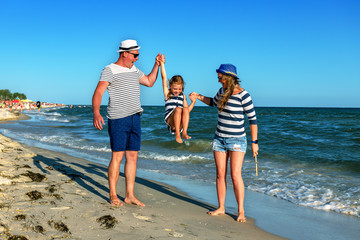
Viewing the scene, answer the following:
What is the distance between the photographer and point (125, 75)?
4.14m

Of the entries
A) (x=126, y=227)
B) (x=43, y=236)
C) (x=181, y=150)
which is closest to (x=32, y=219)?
(x=43, y=236)

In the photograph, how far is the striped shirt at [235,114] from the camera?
13.0ft

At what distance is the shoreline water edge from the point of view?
3.32m

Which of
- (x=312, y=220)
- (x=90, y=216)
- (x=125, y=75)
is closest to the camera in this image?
(x=90, y=216)

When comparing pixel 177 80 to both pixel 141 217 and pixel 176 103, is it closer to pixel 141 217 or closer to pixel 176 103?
pixel 176 103

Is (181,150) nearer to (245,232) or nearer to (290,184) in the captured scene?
(290,184)

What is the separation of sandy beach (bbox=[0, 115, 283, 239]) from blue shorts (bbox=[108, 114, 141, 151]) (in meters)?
0.83

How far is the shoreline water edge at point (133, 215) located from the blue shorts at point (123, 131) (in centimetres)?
82

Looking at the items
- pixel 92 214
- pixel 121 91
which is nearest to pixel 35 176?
pixel 92 214

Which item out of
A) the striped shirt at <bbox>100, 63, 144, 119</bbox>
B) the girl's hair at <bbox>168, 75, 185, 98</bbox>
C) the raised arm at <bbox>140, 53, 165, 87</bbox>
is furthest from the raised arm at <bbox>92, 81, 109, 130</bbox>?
the girl's hair at <bbox>168, 75, 185, 98</bbox>

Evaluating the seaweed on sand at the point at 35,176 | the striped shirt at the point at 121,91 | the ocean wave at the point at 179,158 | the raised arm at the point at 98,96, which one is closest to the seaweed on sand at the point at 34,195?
the seaweed on sand at the point at 35,176

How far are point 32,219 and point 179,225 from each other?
5.31 ft

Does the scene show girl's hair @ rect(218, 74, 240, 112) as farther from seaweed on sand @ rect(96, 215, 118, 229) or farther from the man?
seaweed on sand @ rect(96, 215, 118, 229)

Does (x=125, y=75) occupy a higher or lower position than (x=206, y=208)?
higher
